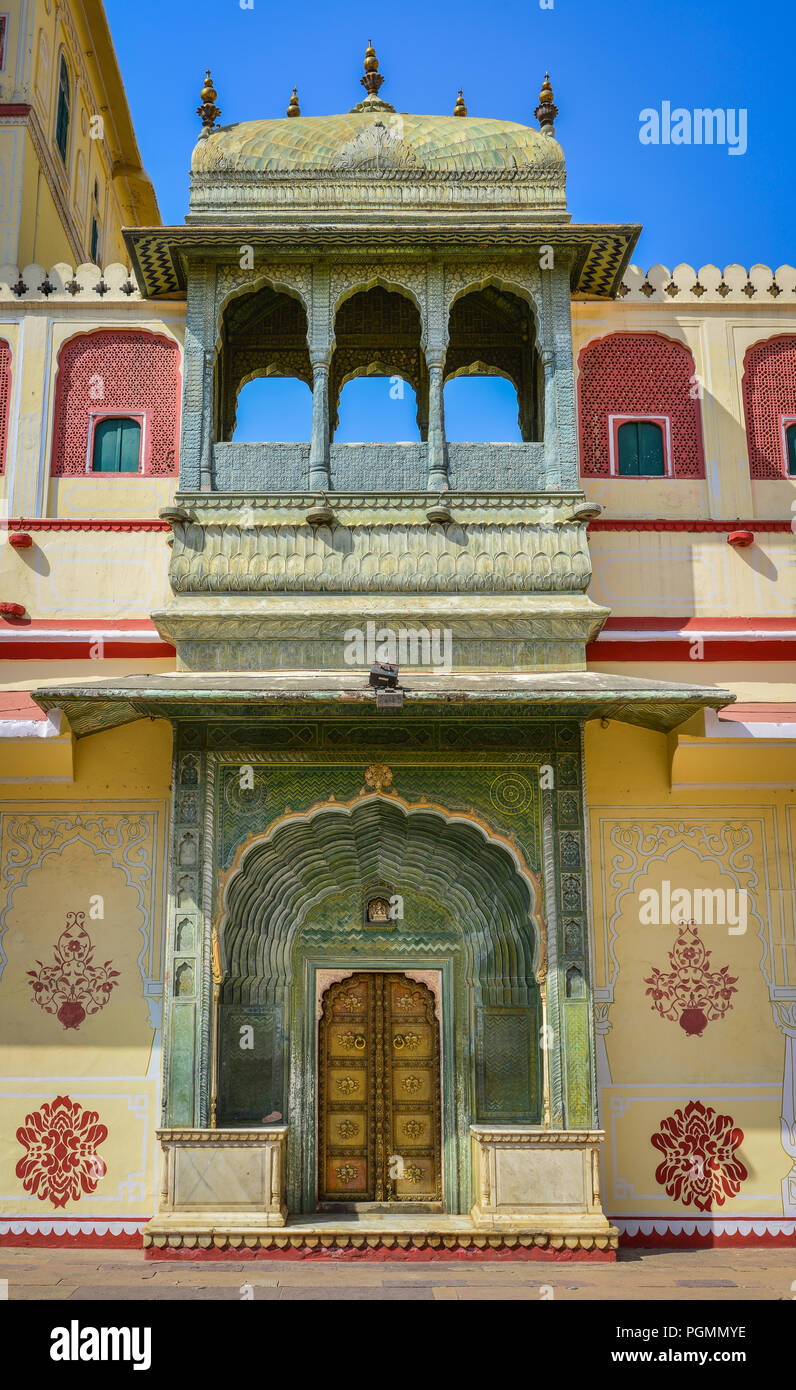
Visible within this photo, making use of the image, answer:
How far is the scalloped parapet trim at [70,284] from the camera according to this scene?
35.4ft

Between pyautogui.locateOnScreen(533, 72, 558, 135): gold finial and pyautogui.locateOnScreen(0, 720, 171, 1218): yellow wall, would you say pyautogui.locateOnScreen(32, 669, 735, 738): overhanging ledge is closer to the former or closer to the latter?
pyautogui.locateOnScreen(0, 720, 171, 1218): yellow wall

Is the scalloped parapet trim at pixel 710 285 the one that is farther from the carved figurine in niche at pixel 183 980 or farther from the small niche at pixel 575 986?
the carved figurine in niche at pixel 183 980

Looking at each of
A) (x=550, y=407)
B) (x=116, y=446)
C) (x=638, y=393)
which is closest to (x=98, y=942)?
(x=116, y=446)

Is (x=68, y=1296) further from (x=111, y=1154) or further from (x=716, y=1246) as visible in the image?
(x=716, y=1246)

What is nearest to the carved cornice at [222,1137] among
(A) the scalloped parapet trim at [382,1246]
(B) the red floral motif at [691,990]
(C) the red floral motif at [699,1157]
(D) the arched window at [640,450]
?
(A) the scalloped parapet trim at [382,1246]

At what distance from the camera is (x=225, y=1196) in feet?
28.3

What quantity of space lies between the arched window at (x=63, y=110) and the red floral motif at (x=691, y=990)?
10042 millimetres

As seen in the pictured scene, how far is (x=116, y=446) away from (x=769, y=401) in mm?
5324

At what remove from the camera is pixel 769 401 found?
1073 cm

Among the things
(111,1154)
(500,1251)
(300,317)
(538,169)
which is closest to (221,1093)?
(111,1154)

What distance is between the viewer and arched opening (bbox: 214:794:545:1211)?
9.41 m

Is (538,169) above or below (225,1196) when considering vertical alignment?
above

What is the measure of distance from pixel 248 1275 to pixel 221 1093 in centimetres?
158

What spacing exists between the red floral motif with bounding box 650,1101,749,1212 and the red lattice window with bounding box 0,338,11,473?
7183 millimetres
